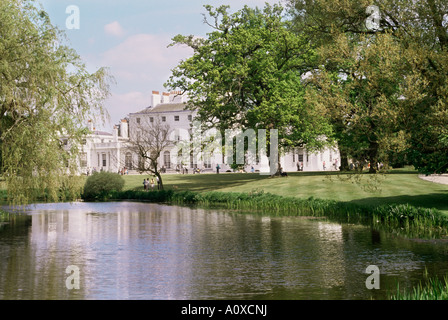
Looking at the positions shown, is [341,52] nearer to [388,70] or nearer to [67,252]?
[388,70]

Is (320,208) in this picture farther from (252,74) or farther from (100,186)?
(100,186)

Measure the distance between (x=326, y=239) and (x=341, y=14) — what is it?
12.1 metres

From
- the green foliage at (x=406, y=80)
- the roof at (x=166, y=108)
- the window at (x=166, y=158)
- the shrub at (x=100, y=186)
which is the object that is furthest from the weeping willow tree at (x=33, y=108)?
the roof at (x=166, y=108)

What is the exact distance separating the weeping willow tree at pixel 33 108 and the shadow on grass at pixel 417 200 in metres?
17.3

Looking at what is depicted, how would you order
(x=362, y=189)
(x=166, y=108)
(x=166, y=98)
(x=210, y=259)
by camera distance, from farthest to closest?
(x=166, y=98), (x=166, y=108), (x=362, y=189), (x=210, y=259)

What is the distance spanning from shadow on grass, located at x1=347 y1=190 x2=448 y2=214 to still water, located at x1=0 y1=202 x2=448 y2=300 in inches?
179

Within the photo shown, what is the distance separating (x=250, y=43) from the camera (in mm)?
46219

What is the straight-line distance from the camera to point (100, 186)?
50.0 meters

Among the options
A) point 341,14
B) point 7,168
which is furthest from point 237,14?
point 7,168

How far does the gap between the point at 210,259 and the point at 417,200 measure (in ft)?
53.5

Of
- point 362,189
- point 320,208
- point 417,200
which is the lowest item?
point 320,208

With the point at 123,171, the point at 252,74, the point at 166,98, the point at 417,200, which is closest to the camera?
the point at 417,200

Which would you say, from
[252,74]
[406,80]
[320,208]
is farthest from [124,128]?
[406,80]
